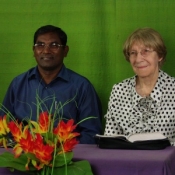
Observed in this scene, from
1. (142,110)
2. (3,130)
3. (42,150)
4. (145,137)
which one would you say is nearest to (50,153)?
(42,150)

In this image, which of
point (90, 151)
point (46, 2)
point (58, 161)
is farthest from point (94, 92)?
point (58, 161)

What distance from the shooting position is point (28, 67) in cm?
328

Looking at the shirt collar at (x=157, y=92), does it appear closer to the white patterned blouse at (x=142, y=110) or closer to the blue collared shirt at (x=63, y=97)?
the white patterned blouse at (x=142, y=110)

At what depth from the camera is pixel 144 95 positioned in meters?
2.69

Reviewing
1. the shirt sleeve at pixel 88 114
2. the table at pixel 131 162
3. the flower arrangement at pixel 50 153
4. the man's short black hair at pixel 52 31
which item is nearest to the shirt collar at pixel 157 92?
the shirt sleeve at pixel 88 114

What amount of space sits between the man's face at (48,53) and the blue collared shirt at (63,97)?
0.07m

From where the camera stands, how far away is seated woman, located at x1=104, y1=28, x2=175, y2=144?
103 inches

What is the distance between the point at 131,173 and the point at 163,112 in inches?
36.8

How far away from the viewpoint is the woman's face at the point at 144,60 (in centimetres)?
269

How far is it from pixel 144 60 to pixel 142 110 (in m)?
0.27

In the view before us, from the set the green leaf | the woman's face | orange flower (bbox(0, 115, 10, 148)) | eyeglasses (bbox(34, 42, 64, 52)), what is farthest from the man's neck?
the green leaf

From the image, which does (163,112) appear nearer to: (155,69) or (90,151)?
(155,69)

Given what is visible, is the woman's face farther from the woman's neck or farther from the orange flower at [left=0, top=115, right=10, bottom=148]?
the orange flower at [left=0, top=115, right=10, bottom=148]

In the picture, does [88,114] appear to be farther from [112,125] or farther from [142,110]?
[142,110]
